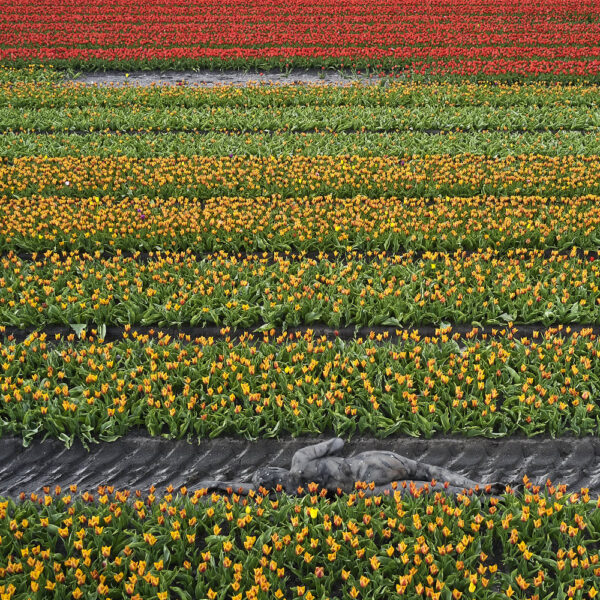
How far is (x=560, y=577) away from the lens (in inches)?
160

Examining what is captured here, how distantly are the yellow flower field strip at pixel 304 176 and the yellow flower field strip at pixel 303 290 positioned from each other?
2450 millimetres

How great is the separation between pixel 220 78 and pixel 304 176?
33.0ft

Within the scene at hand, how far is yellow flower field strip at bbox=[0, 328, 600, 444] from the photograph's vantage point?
18.1ft

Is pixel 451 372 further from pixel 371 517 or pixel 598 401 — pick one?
pixel 371 517

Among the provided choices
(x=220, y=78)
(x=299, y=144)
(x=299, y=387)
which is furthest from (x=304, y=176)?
(x=220, y=78)

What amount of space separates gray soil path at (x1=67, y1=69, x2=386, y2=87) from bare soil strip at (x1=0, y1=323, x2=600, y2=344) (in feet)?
42.8

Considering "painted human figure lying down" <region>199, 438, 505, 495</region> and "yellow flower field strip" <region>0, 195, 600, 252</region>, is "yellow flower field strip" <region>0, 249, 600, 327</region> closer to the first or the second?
"yellow flower field strip" <region>0, 195, 600, 252</region>

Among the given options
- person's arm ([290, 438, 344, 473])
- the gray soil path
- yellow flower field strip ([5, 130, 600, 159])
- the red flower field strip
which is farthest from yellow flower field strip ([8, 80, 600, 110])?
person's arm ([290, 438, 344, 473])

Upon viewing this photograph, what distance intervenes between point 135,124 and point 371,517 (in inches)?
488

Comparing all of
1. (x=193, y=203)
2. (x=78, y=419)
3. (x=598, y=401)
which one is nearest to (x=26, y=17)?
(x=193, y=203)

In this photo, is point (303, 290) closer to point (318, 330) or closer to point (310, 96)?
point (318, 330)

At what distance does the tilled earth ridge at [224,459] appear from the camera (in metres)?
5.12

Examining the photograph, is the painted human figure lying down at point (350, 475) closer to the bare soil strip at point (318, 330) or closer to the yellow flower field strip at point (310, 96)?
the bare soil strip at point (318, 330)

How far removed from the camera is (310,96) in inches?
653
